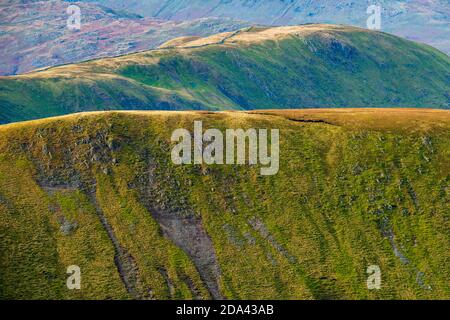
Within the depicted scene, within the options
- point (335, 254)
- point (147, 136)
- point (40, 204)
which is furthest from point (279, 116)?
point (40, 204)

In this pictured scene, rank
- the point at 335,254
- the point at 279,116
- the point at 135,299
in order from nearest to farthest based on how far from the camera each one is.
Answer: the point at 135,299 < the point at 335,254 < the point at 279,116

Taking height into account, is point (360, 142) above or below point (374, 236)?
above

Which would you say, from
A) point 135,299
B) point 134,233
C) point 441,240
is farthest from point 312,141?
point 135,299

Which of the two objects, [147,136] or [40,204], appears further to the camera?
[147,136]

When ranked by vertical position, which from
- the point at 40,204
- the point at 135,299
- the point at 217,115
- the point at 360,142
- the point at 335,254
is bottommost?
the point at 135,299

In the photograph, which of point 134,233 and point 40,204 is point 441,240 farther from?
point 40,204

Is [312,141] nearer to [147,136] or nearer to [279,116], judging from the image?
[279,116]

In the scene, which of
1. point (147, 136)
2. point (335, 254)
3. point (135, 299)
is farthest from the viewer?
point (147, 136)
